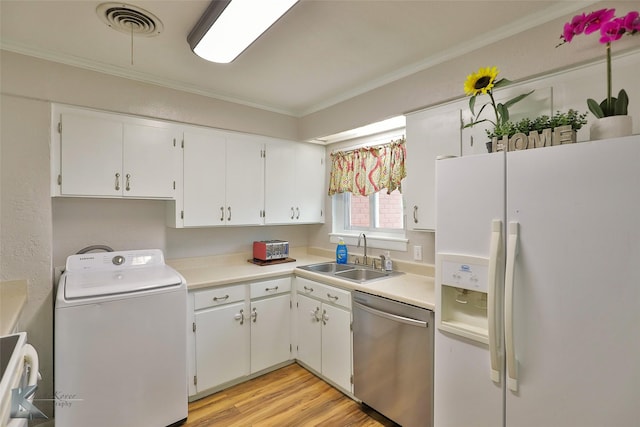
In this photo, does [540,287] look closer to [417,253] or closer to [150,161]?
[417,253]

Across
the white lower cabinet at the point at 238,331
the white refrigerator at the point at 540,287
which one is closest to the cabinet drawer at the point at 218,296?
the white lower cabinet at the point at 238,331

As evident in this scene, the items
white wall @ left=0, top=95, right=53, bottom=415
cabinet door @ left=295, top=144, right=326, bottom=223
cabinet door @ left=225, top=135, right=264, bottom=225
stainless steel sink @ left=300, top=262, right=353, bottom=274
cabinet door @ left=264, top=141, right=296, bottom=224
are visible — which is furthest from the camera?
cabinet door @ left=295, top=144, right=326, bottom=223

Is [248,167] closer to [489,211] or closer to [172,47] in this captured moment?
[172,47]

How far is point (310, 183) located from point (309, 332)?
1.56 m

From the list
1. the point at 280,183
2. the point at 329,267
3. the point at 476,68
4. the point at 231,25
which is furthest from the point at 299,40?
the point at 329,267

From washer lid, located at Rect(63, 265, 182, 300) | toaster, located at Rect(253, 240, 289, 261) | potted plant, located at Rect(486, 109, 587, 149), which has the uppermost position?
potted plant, located at Rect(486, 109, 587, 149)

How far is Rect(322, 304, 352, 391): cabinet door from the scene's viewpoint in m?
2.30

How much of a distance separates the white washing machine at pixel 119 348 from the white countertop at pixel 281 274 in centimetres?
31

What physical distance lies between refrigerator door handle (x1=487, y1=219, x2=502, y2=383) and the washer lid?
6.11 feet

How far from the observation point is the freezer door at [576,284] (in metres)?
1.09

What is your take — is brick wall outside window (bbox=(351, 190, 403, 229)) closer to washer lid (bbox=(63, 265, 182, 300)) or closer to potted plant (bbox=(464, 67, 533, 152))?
potted plant (bbox=(464, 67, 533, 152))

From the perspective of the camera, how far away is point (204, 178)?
2.67 m

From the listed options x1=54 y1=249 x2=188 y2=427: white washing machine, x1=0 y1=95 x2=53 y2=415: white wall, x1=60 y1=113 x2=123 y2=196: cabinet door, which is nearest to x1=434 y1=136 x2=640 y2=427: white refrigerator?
x1=54 y1=249 x2=188 y2=427: white washing machine

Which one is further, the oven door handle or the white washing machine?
the white washing machine
